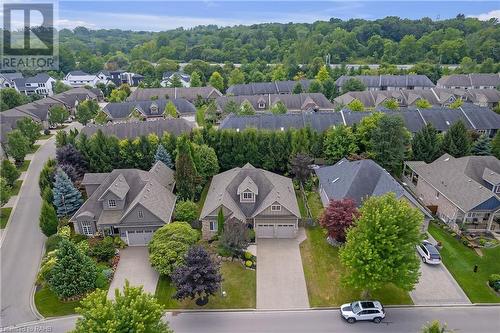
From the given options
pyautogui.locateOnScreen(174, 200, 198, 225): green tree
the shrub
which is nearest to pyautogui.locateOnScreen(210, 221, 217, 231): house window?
pyautogui.locateOnScreen(174, 200, 198, 225): green tree

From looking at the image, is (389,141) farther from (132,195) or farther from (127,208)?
(127,208)

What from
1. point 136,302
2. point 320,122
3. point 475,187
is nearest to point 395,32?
point 320,122

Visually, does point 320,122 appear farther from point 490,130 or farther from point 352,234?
point 352,234

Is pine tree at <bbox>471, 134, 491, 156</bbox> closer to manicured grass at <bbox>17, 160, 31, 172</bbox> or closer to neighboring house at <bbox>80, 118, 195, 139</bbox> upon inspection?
A: neighboring house at <bbox>80, 118, 195, 139</bbox>

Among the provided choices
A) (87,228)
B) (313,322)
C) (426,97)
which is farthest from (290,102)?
(313,322)

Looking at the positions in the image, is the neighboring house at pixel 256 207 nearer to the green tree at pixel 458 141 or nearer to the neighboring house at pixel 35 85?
the green tree at pixel 458 141

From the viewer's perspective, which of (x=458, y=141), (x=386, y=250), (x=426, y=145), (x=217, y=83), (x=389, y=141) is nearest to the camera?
(x=386, y=250)
